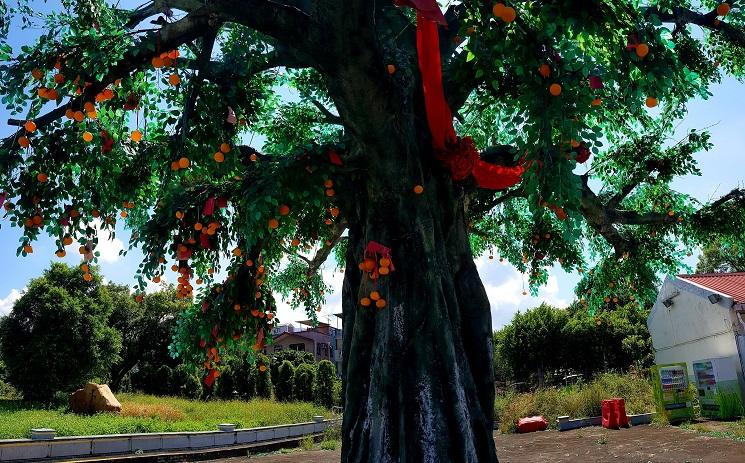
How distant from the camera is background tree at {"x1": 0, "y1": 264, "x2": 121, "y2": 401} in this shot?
24.0m

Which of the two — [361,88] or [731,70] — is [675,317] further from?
[361,88]

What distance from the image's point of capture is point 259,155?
7625 mm

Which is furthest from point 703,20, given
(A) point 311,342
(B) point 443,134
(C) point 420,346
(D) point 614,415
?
(A) point 311,342

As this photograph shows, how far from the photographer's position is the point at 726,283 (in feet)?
62.2

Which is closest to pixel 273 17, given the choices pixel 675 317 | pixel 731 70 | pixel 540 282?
pixel 731 70

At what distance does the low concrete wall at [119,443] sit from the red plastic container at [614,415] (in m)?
10.2

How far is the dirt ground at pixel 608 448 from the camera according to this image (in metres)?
10.1

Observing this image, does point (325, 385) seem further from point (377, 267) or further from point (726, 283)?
point (377, 267)

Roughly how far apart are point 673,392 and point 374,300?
47.5ft

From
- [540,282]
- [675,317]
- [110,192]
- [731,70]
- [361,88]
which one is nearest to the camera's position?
[361,88]

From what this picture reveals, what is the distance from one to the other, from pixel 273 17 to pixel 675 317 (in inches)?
809

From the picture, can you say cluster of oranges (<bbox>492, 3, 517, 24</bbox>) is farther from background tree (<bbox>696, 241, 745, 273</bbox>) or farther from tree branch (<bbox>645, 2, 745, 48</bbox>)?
background tree (<bbox>696, 241, 745, 273</bbox>)

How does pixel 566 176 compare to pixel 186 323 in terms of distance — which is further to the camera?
pixel 186 323

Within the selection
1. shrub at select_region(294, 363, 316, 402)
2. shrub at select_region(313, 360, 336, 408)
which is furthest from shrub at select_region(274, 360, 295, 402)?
shrub at select_region(313, 360, 336, 408)
